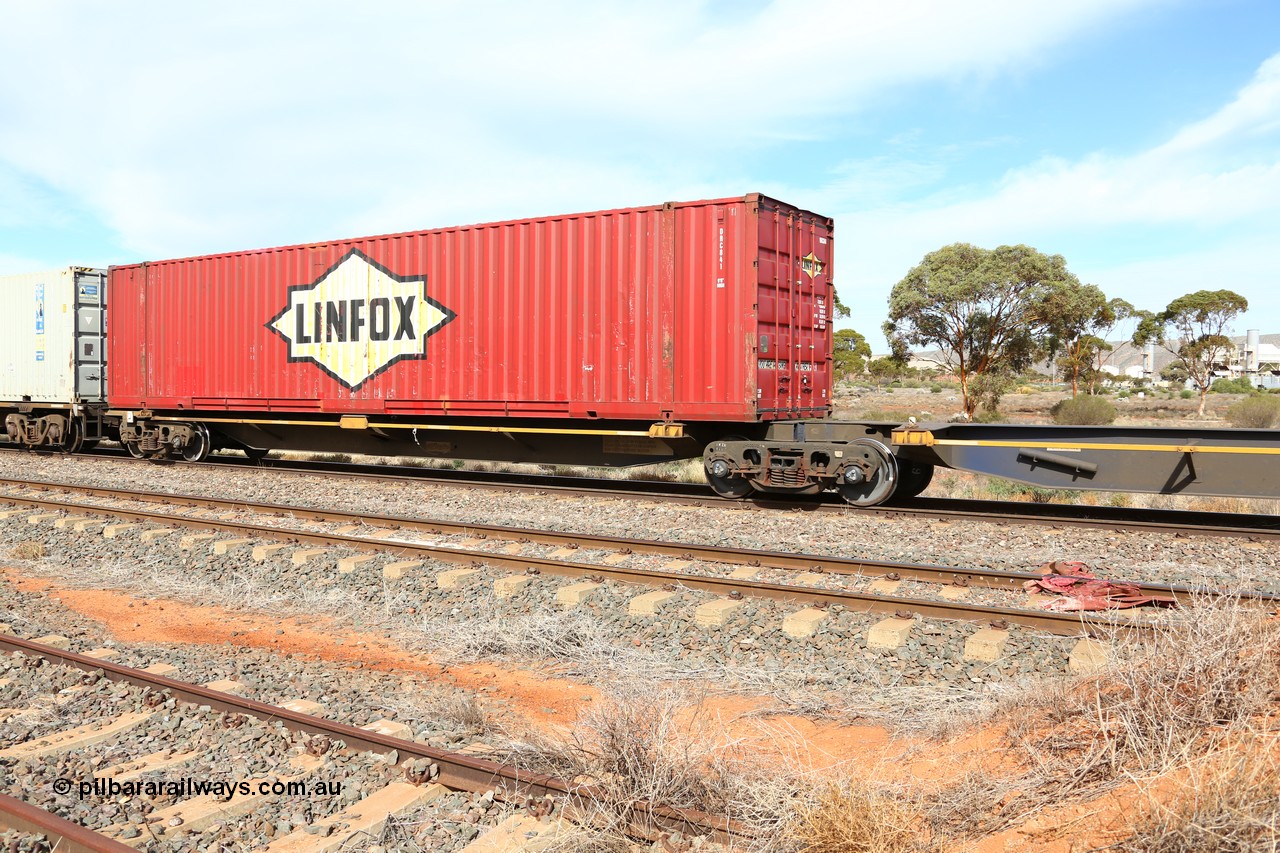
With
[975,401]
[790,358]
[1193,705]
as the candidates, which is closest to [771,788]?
[1193,705]

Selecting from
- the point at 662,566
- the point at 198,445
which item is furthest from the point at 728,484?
the point at 198,445

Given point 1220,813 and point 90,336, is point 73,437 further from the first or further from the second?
point 1220,813

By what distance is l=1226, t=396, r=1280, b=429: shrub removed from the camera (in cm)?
2823

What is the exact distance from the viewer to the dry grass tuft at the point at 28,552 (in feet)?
30.1

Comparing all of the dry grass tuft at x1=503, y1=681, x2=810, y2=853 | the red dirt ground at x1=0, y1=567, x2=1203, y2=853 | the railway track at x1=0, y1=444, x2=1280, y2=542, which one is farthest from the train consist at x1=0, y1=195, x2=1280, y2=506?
the dry grass tuft at x1=503, y1=681, x2=810, y2=853

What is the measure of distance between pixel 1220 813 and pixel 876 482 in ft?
27.6

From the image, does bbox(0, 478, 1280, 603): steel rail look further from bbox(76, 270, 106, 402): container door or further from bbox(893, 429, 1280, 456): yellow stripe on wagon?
bbox(76, 270, 106, 402): container door

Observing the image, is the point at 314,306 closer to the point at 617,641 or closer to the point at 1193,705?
the point at 617,641

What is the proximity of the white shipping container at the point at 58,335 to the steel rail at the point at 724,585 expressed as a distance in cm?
1058

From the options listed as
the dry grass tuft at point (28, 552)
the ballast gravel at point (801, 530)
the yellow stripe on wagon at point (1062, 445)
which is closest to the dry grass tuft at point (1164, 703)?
the ballast gravel at point (801, 530)

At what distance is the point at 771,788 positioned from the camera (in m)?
3.57

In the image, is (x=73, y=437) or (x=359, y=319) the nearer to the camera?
(x=359, y=319)

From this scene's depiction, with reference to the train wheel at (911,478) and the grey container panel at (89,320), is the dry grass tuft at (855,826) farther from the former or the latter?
the grey container panel at (89,320)

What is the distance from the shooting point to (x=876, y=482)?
36.2 feet
